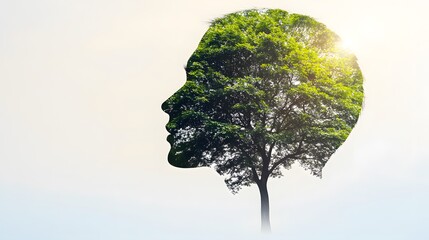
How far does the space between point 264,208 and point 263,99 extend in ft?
12.5

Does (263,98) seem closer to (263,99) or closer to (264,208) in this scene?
(263,99)

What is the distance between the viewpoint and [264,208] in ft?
68.5

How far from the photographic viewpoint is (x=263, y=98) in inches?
827

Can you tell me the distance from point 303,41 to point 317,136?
3.46m

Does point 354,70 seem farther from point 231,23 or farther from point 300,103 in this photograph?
point 231,23

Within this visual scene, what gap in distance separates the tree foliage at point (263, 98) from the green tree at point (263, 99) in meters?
0.04

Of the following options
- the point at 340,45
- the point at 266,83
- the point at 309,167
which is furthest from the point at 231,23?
the point at 309,167

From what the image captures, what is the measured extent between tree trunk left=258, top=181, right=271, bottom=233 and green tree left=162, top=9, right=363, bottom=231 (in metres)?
0.04

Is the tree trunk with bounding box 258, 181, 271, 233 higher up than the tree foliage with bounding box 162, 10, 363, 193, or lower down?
lower down

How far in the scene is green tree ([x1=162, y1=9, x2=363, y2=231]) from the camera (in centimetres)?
2103

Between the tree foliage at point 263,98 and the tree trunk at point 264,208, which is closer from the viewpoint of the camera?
the tree trunk at point 264,208

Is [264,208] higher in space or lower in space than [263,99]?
lower

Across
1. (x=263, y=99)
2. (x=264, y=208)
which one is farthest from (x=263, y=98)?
(x=264, y=208)

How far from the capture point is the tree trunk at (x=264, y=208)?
20484mm
